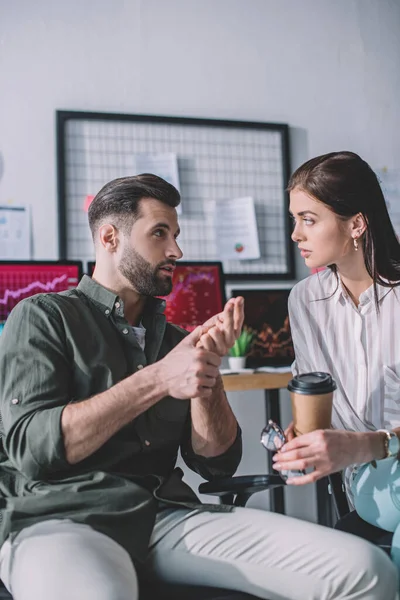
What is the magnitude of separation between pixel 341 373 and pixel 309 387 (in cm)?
43

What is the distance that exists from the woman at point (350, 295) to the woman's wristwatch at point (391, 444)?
0.14m

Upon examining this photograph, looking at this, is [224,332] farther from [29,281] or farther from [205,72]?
[205,72]

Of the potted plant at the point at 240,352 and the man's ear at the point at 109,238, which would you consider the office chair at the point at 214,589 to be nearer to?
the man's ear at the point at 109,238

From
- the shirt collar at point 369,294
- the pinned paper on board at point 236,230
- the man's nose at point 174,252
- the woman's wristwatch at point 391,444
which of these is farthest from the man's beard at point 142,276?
the pinned paper on board at point 236,230

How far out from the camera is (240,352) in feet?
8.05

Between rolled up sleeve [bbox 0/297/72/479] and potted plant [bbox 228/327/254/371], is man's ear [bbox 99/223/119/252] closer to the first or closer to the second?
rolled up sleeve [bbox 0/297/72/479]

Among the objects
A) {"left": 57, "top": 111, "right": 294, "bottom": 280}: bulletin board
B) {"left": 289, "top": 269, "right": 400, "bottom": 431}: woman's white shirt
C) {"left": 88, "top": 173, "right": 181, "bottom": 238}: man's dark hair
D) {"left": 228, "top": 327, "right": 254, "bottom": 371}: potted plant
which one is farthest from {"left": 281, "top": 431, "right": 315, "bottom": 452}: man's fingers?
{"left": 57, "top": 111, "right": 294, "bottom": 280}: bulletin board

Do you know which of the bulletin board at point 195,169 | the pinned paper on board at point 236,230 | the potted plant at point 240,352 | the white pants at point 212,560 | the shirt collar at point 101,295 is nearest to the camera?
the white pants at point 212,560

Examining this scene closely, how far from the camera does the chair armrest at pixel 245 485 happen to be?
1.28 meters

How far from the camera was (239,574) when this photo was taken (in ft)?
3.62

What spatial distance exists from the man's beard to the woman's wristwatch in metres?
0.54

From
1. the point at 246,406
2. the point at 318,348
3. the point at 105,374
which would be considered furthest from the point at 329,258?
the point at 246,406

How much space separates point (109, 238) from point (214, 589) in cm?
75

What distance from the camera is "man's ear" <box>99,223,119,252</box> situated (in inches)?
56.7
